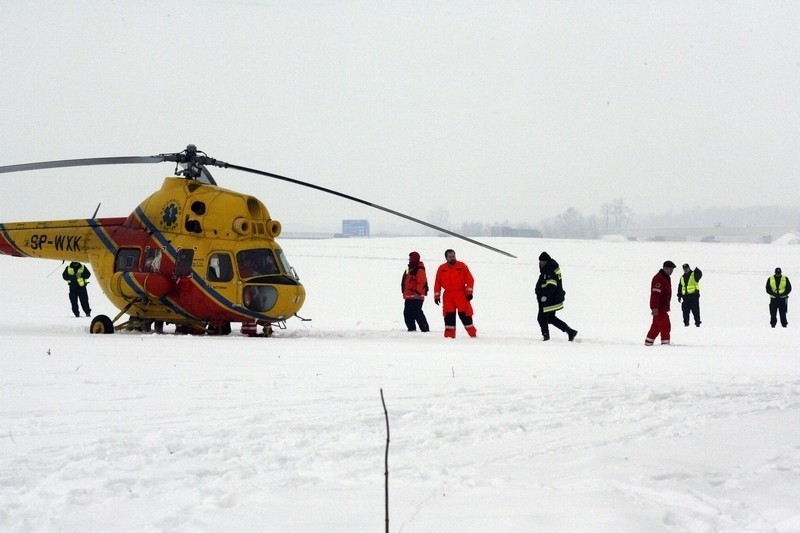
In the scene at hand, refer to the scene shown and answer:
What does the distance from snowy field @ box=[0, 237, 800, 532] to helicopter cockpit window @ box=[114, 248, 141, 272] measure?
12.3 ft

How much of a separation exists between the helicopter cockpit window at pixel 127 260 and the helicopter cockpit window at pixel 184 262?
3.40 ft

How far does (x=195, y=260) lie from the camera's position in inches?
523

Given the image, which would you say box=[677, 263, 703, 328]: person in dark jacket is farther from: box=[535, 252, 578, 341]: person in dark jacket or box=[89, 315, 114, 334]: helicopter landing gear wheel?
A: box=[89, 315, 114, 334]: helicopter landing gear wheel

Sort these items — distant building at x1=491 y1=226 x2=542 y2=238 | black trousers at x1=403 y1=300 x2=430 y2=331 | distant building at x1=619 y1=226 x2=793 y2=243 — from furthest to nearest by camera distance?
distant building at x1=619 y1=226 x2=793 y2=243, distant building at x1=491 y1=226 x2=542 y2=238, black trousers at x1=403 y1=300 x2=430 y2=331

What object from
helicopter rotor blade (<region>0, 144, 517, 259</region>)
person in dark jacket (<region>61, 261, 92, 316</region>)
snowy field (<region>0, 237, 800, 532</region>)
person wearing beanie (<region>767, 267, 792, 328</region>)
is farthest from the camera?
person in dark jacket (<region>61, 261, 92, 316</region>)

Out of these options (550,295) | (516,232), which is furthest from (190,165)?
(516,232)

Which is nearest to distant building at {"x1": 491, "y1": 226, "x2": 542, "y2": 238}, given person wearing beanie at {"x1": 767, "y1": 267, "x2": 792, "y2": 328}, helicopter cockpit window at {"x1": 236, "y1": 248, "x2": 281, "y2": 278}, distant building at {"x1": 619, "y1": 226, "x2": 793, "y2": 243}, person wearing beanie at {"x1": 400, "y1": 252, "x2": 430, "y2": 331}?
distant building at {"x1": 619, "y1": 226, "x2": 793, "y2": 243}

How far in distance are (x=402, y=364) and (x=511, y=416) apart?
9.18 feet

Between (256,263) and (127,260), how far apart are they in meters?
2.92

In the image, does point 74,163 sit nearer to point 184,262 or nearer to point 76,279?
point 184,262

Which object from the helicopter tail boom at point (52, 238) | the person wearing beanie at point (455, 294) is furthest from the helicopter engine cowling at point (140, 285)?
the person wearing beanie at point (455, 294)

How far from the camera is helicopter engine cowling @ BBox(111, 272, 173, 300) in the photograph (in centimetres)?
1330

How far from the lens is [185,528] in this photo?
3475mm

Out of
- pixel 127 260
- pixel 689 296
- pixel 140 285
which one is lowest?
pixel 689 296
